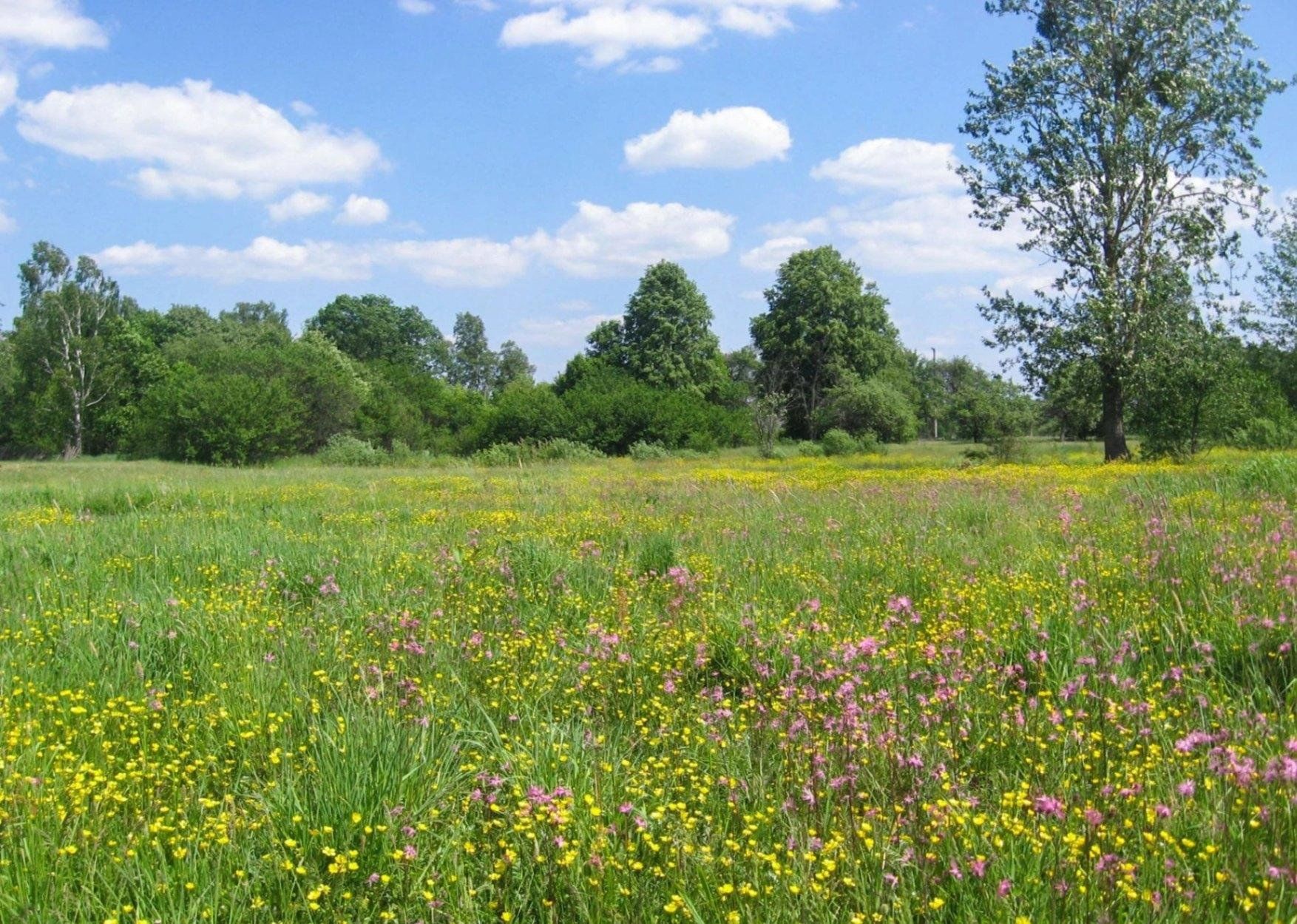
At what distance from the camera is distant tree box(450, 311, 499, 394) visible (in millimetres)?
114250

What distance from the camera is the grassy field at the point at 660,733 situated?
2377 mm

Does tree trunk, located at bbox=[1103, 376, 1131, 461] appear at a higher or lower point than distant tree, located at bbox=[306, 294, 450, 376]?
lower

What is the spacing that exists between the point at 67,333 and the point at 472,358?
58539mm

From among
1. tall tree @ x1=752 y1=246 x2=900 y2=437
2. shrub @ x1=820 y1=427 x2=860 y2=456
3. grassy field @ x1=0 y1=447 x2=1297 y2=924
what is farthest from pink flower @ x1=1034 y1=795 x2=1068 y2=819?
tall tree @ x1=752 y1=246 x2=900 y2=437

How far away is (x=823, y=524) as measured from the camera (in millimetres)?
8859

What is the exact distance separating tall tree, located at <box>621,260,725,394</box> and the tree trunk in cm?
3727

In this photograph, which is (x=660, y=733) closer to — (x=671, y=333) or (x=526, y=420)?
(x=526, y=420)

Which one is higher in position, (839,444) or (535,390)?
(535,390)

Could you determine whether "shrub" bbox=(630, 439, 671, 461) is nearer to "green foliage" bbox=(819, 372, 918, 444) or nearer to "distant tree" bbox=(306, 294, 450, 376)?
"green foliage" bbox=(819, 372, 918, 444)

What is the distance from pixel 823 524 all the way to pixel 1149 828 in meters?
6.41

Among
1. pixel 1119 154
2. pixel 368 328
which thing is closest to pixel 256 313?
pixel 368 328

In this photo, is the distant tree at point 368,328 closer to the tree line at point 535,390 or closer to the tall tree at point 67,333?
the tree line at point 535,390

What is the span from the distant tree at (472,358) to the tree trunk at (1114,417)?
9358 centimetres

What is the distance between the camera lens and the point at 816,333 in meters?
58.7
